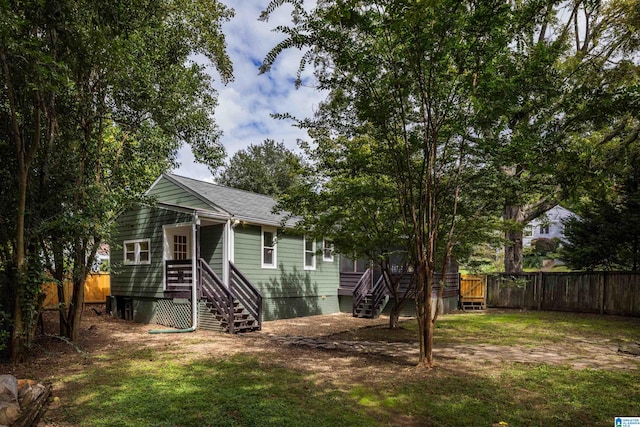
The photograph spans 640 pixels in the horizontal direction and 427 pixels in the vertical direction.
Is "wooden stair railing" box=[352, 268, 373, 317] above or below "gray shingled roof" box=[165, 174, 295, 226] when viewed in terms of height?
below

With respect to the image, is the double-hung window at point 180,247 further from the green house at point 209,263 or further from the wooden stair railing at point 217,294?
the wooden stair railing at point 217,294

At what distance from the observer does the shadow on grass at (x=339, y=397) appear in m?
3.90

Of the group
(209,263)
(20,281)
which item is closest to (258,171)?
(209,263)

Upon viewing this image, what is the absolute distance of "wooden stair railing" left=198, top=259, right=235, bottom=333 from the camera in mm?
9367

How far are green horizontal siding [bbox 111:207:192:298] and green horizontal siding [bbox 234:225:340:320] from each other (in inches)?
78.1

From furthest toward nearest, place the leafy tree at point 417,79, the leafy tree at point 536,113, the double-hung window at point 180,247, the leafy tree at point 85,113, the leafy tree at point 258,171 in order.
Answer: the leafy tree at point 258,171 → the double-hung window at point 180,247 → the leafy tree at point 85,113 → the leafy tree at point 536,113 → the leafy tree at point 417,79

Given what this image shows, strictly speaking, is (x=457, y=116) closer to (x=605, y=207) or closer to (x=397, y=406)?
(x=397, y=406)

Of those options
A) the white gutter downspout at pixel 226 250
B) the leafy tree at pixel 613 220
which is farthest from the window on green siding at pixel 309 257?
the leafy tree at pixel 613 220

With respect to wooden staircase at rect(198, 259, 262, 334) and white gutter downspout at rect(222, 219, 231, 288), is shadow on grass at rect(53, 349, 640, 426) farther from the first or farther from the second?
white gutter downspout at rect(222, 219, 231, 288)

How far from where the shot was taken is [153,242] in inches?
445

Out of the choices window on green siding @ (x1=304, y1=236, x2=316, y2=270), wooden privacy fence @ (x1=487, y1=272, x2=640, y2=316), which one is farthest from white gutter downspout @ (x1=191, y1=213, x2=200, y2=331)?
wooden privacy fence @ (x1=487, y1=272, x2=640, y2=316)

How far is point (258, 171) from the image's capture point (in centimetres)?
3328

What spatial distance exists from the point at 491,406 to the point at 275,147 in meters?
34.7

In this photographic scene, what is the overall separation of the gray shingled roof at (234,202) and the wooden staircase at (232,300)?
5.06 ft
